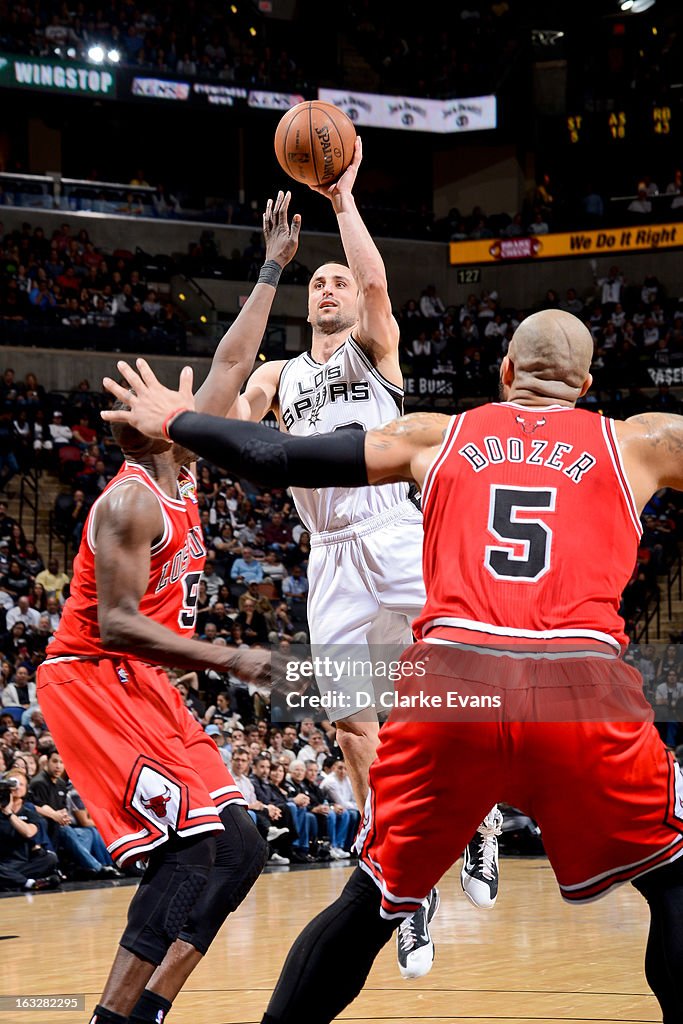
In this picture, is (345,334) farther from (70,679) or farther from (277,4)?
(277,4)

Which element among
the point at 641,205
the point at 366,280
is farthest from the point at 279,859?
the point at 641,205

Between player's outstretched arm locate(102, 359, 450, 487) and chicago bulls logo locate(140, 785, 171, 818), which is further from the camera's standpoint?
chicago bulls logo locate(140, 785, 171, 818)

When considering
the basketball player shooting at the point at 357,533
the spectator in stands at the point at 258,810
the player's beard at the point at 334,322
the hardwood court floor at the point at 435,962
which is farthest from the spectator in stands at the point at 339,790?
the player's beard at the point at 334,322

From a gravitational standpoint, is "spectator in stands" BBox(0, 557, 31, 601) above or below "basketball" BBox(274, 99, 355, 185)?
below

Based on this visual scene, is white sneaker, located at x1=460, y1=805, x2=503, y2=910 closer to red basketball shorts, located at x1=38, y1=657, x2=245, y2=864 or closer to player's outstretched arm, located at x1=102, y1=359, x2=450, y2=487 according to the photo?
red basketball shorts, located at x1=38, y1=657, x2=245, y2=864

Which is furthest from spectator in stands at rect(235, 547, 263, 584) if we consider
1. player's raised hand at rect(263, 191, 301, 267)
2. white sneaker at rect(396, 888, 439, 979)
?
white sneaker at rect(396, 888, 439, 979)

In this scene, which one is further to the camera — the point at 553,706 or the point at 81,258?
the point at 81,258

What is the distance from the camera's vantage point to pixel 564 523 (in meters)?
3.62

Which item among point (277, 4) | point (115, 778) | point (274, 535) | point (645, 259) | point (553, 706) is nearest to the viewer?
point (553, 706)

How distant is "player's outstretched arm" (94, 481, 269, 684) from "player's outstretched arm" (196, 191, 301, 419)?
0.56m

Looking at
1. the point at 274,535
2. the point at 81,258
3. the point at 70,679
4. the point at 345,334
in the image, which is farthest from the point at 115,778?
the point at 81,258

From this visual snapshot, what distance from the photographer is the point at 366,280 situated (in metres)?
5.88

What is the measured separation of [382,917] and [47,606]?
12822mm

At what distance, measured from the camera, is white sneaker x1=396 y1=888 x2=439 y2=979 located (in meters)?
5.42
